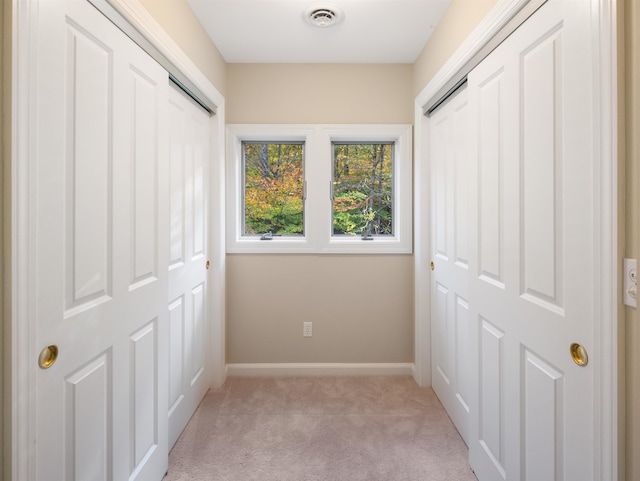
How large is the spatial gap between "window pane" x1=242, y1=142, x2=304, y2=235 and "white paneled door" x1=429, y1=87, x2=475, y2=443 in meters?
1.07

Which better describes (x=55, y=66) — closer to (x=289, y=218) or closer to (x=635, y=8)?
(x=635, y=8)

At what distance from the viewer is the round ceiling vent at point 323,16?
1914 millimetres

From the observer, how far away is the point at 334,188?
2807 mm

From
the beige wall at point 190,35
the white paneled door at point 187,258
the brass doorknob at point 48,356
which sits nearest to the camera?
the brass doorknob at point 48,356

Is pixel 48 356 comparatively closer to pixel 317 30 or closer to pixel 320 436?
pixel 320 436

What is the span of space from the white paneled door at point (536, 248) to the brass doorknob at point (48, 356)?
59.0 inches

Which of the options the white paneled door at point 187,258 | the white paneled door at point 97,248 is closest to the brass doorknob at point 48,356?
the white paneled door at point 97,248

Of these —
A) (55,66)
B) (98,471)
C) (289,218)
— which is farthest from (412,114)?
(98,471)

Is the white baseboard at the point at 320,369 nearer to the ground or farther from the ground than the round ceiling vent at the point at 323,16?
nearer to the ground

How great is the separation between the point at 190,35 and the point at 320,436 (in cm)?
240

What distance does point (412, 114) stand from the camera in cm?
259

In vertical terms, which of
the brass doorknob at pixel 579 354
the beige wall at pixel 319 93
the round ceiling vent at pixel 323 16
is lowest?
the brass doorknob at pixel 579 354

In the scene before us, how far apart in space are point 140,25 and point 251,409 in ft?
7.07

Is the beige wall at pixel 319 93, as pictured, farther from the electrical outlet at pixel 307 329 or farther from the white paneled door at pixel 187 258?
the electrical outlet at pixel 307 329
